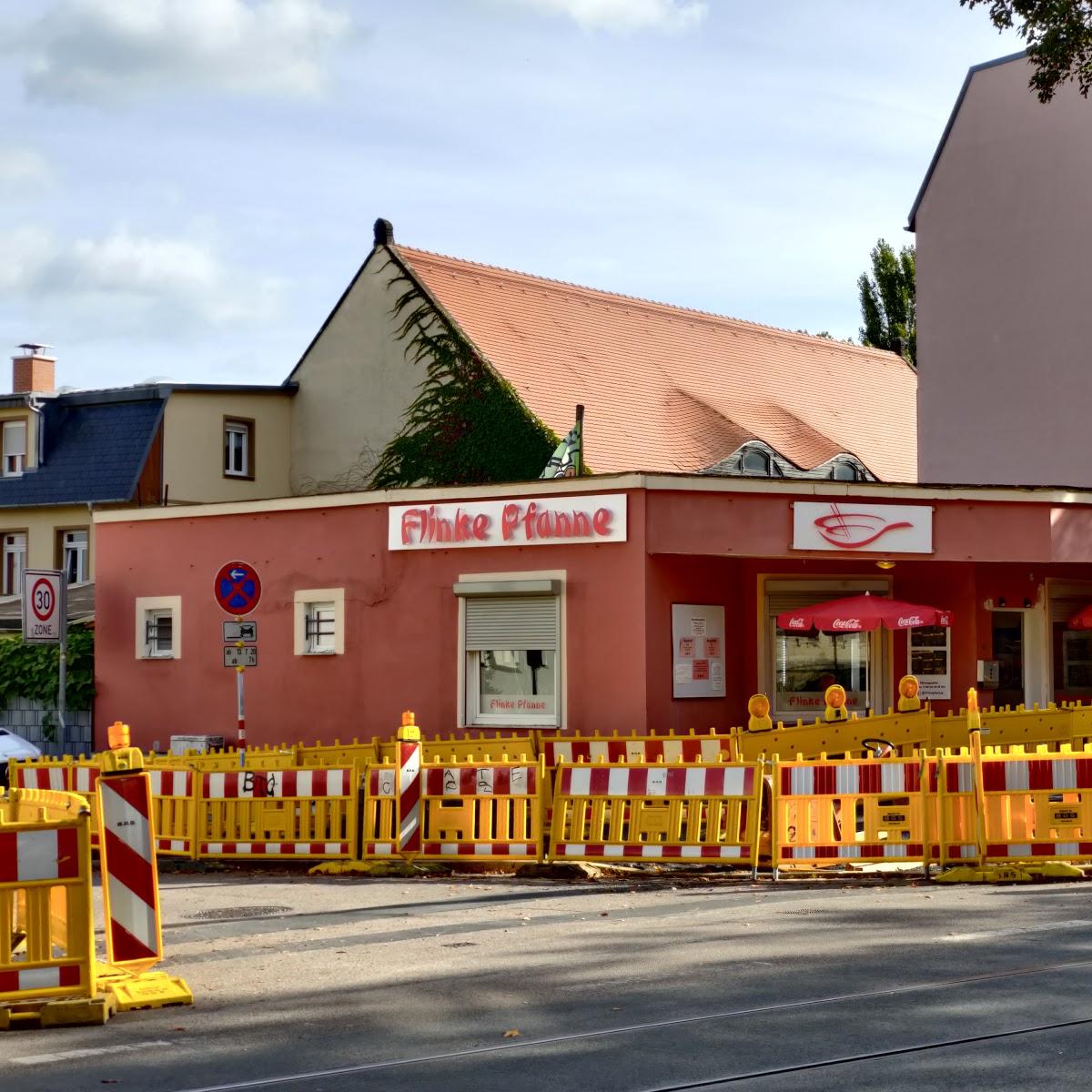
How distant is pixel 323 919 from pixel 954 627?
42.4 ft

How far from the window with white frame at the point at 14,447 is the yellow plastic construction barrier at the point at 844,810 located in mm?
30611

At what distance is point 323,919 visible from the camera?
42.9 feet

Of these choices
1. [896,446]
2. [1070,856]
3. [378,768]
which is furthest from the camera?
[896,446]

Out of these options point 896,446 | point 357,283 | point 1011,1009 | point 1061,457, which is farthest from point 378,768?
point 896,446

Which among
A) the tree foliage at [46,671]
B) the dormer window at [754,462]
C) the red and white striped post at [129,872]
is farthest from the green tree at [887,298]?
the red and white striped post at [129,872]

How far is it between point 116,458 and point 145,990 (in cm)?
3122

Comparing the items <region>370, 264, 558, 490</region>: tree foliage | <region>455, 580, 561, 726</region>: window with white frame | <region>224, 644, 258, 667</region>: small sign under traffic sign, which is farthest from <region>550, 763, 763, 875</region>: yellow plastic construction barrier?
<region>370, 264, 558, 490</region>: tree foliage

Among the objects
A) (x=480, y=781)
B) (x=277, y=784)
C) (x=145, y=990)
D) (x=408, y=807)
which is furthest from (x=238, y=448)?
(x=145, y=990)

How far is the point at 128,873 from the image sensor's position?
9.91m

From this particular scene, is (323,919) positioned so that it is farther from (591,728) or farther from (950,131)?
(950,131)

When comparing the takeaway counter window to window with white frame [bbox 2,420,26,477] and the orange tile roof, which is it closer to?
the orange tile roof

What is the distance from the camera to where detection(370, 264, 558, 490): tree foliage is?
3453cm

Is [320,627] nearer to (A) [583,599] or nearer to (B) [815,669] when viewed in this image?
(A) [583,599]

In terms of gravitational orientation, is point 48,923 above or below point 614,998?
above
